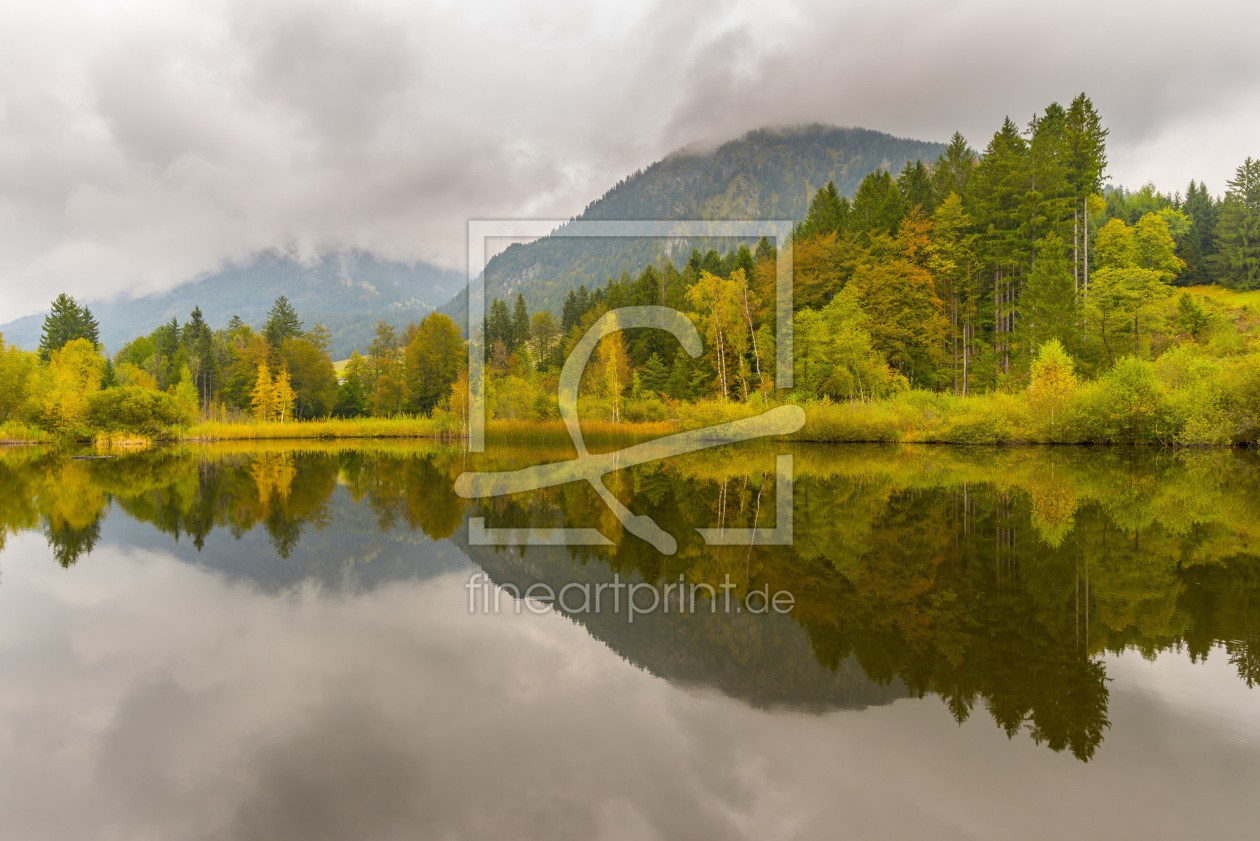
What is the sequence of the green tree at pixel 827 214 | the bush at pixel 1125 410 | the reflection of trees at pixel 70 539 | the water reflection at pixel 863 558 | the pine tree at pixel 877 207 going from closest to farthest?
the water reflection at pixel 863 558, the reflection of trees at pixel 70 539, the bush at pixel 1125 410, the pine tree at pixel 877 207, the green tree at pixel 827 214

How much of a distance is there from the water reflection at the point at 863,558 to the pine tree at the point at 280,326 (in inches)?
2303

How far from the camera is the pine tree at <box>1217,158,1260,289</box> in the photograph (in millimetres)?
64875

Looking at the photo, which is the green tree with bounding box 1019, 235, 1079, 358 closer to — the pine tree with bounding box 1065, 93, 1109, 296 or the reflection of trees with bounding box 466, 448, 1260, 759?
the pine tree with bounding box 1065, 93, 1109, 296

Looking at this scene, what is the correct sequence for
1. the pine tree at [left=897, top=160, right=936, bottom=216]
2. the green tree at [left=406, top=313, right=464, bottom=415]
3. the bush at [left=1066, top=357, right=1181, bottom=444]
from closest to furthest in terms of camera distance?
the bush at [left=1066, top=357, right=1181, bottom=444]
the pine tree at [left=897, top=160, right=936, bottom=216]
the green tree at [left=406, top=313, right=464, bottom=415]

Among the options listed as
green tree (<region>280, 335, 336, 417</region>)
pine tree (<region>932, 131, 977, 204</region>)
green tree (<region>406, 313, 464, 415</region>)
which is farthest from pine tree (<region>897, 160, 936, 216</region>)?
green tree (<region>280, 335, 336, 417</region>)

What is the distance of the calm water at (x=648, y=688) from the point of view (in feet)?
10.5

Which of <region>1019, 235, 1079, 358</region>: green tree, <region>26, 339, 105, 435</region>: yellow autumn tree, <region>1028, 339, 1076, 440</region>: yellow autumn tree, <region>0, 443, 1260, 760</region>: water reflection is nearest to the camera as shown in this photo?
<region>0, 443, 1260, 760</region>: water reflection

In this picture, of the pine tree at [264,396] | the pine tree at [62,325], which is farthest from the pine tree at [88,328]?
the pine tree at [264,396]

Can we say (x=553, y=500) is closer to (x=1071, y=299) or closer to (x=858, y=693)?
(x=858, y=693)

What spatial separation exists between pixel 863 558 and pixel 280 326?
82.2 meters

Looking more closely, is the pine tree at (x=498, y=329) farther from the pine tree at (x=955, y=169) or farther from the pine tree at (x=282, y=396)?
the pine tree at (x=955, y=169)

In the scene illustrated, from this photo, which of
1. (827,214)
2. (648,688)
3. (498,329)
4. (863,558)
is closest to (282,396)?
(498,329)

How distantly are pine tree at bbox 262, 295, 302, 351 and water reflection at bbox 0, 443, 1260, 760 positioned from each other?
58.5m

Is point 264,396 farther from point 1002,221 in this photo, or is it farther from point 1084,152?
point 1084,152
